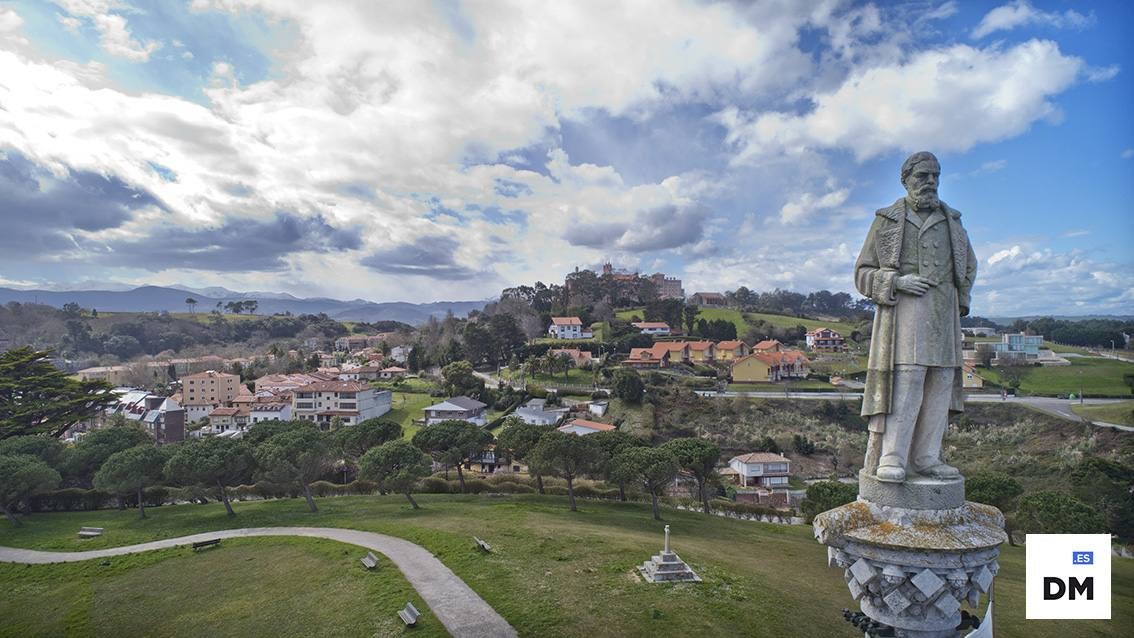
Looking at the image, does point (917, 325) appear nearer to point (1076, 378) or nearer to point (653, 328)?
point (1076, 378)

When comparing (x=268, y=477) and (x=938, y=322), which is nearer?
(x=938, y=322)

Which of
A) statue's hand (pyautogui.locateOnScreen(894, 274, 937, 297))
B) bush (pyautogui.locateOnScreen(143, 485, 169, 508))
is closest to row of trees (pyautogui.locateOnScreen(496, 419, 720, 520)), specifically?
bush (pyautogui.locateOnScreen(143, 485, 169, 508))

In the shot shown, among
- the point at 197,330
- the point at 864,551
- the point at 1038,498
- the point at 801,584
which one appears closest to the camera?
the point at 864,551

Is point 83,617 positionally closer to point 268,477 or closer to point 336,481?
point 268,477

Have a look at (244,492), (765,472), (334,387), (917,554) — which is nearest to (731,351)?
(765,472)

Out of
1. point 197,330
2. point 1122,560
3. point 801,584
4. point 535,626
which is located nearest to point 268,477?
point 535,626

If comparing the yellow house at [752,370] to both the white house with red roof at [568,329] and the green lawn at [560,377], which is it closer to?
the green lawn at [560,377]

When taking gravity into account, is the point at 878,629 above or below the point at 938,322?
below
